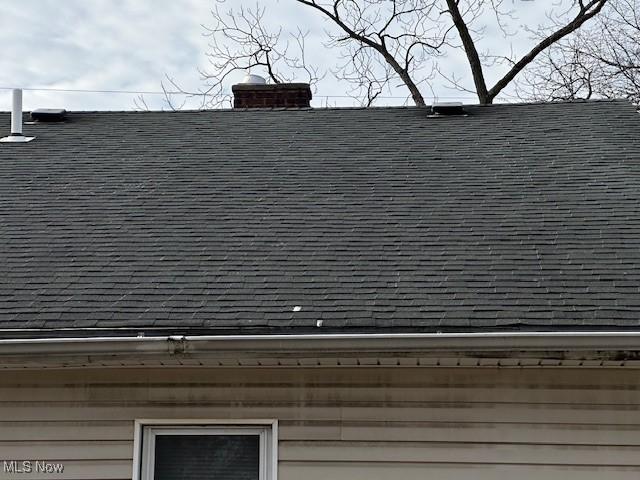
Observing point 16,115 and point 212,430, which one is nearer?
point 212,430

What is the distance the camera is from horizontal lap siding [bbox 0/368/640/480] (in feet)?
14.9

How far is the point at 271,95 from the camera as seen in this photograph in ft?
34.4

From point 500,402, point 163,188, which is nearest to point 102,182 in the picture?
point 163,188

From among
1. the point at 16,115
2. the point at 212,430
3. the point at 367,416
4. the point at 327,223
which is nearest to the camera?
the point at 367,416

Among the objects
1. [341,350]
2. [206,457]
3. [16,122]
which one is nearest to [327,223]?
[341,350]

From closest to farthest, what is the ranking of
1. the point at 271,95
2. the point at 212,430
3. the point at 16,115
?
the point at 212,430 → the point at 16,115 → the point at 271,95

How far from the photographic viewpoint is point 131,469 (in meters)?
4.67

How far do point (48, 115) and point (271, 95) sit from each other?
8.96 ft

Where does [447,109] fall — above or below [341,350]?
above

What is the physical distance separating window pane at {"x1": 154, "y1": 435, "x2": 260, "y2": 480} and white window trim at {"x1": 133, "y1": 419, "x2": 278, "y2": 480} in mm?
38

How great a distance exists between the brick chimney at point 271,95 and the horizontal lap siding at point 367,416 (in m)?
6.12

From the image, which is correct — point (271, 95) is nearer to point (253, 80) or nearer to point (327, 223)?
point (253, 80)

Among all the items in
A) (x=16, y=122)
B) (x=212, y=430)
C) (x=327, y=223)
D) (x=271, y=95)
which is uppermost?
(x=271, y=95)

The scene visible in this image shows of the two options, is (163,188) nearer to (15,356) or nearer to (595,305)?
(15,356)
